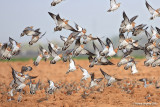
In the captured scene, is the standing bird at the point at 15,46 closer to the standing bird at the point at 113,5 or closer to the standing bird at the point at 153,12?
the standing bird at the point at 113,5

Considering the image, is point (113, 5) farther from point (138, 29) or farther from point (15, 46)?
point (15, 46)

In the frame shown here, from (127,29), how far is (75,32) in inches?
72.5

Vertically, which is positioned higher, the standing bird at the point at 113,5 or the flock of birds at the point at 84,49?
the standing bird at the point at 113,5

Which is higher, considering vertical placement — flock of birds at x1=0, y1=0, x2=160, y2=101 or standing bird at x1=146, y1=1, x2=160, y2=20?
standing bird at x1=146, y1=1, x2=160, y2=20

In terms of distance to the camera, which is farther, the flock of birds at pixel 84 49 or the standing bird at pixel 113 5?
the standing bird at pixel 113 5

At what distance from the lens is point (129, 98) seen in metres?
10.7

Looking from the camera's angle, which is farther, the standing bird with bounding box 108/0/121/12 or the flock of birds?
the standing bird with bounding box 108/0/121/12

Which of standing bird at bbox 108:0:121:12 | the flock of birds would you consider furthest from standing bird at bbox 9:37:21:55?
standing bird at bbox 108:0:121:12

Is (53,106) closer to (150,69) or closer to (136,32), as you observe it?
(136,32)

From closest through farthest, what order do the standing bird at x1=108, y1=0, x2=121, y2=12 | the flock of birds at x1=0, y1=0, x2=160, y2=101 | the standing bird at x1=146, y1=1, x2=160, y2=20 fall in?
the flock of birds at x1=0, y1=0, x2=160, y2=101
the standing bird at x1=108, y1=0, x2=121, y2=12
the standing bird at x1=146, y1=1, x2=160, y2=20

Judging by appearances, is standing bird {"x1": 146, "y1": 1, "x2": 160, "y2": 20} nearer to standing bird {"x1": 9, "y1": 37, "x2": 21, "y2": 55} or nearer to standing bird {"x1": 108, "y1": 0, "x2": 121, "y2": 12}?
standing bird {"x1": 108, "y1": 0, "x2": 121, "y2": 12}

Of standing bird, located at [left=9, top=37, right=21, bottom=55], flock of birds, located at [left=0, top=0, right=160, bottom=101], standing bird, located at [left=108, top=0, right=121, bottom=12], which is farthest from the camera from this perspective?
standing bird, located at [left=108, top=0, right=121, bottom=12]

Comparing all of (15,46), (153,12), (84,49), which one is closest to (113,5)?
(153,12)

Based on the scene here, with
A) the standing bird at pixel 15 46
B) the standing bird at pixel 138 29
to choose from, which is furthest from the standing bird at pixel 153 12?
the standing bird at pixel 15 46
